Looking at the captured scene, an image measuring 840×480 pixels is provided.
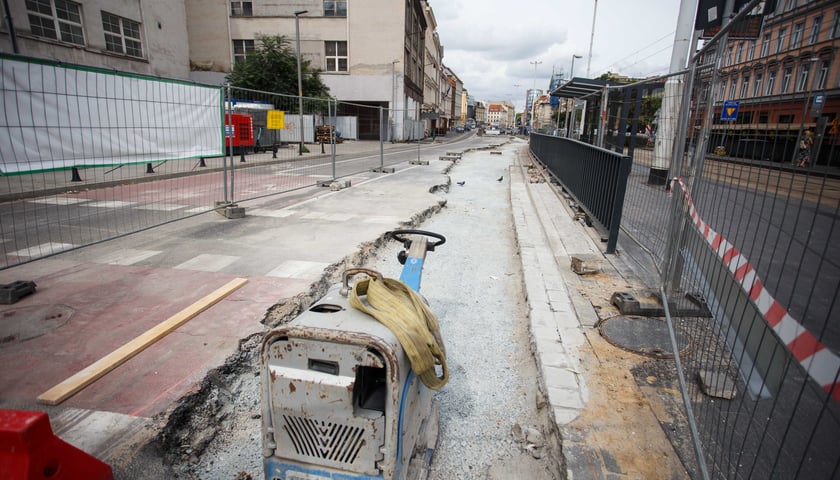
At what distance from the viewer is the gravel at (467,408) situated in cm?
247

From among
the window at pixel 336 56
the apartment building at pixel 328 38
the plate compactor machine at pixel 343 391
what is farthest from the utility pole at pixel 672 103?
the window at pixel 336 56

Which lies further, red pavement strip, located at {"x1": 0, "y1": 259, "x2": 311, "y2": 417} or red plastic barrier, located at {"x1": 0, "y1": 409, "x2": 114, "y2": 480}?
red pavement strip, located at {"x1": 0, "y1": 259, "x2": 311, "y2": 417}

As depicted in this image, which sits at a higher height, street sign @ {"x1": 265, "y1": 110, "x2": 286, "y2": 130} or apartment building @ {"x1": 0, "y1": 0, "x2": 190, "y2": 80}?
apartment building @ {"x1": 0, "y1": 0, "x2": 190, "y2": 80}

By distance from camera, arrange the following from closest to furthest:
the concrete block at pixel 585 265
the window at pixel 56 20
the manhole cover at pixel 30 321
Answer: the manhole cover at pixel 30 321 < the concrete block at pixel 585 265 < the window at pixel 56 20

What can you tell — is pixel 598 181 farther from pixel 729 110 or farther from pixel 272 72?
pixel 272 72

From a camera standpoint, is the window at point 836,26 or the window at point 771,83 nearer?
the window at point 836,26

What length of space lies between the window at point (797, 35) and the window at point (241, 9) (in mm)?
44166

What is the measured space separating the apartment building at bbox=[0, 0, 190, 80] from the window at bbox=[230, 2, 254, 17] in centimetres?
1160

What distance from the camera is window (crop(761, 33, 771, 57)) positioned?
7.69 feet

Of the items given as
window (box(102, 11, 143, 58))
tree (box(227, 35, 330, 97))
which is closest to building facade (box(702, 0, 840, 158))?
window (box(102, 11, 143, 58))

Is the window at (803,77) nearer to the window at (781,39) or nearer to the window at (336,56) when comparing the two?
the window at (781,39)

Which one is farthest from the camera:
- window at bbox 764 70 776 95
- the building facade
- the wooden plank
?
the wooden plank

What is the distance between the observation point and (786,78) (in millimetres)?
2055

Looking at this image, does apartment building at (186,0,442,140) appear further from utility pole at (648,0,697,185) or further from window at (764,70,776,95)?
window at (764,70,776,95)
